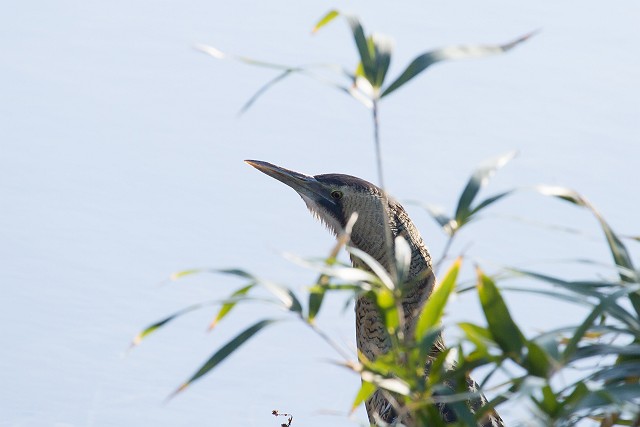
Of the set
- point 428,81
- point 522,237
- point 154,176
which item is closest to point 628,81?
point 428,81

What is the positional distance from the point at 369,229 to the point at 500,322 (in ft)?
3.69

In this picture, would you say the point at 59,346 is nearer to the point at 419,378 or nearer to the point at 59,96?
the point at 59,96

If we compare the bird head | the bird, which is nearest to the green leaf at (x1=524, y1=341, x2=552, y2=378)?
the bird

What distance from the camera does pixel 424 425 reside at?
4.17 feet

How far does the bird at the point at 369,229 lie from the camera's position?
226 cm

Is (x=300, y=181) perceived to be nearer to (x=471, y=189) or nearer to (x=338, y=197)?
(x=338, y=197)

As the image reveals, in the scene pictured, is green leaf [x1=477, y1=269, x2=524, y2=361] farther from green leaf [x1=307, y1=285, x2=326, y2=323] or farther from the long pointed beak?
the long pointed beak

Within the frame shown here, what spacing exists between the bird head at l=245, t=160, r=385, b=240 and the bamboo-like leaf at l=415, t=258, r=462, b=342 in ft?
3.58

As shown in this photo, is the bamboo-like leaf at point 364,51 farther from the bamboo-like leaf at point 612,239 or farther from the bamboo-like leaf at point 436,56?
the bamboo-like leaf at point 612,239

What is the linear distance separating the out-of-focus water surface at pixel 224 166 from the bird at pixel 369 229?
35.7 inches

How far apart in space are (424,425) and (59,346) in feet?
7.93

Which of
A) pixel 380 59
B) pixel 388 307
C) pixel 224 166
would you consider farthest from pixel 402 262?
pixel 224 166

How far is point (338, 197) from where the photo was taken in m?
2.44

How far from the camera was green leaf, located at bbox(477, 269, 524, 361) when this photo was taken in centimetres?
122
